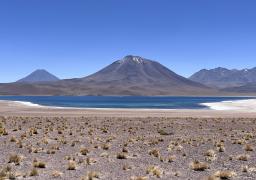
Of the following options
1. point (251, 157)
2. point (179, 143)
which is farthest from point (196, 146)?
point (251, 157)

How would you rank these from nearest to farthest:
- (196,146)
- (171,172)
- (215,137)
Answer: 1. (171,172)
2. (196,146)
3. (215,137)

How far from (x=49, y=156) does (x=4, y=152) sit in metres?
2.49

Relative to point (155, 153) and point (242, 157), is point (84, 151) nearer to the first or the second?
point (155, 153)

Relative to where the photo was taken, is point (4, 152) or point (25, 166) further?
point (4, 152)

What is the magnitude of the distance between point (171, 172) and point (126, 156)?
14.7 feet

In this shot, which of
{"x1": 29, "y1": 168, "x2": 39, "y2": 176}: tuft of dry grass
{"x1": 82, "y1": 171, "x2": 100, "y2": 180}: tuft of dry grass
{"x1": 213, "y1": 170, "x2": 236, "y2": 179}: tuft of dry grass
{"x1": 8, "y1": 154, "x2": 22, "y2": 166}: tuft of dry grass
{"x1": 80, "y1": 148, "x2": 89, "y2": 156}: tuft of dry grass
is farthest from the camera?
{"x1": 80, "y1": 148, "x2": 89, "y2": 156}: tuft of dry grass

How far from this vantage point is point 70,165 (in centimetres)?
1797

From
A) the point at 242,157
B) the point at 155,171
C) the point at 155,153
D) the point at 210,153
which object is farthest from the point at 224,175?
the point at 155,153

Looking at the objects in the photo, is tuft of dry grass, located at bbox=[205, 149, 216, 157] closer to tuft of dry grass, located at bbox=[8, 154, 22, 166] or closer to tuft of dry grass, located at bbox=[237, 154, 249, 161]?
tuft of dry grass, located at bbox=[237, 154, 249, 161]

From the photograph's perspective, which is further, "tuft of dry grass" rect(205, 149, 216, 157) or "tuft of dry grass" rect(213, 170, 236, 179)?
"tuft of dry grass" rect(205, 149, 216, 157)

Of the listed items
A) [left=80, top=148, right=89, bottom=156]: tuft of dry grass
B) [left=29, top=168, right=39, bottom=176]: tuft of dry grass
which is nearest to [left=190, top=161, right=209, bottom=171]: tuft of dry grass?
[left=80, top=148, right=89, bottom=156]: tuft of dry grass

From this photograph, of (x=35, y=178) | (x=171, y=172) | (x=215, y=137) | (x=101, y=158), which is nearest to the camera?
(x=35, y=178)

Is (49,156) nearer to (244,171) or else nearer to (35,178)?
(35,178)

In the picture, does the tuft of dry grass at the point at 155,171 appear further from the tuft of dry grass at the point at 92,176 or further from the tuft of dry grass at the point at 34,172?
the tuft of dry grass at the point at 34,172
